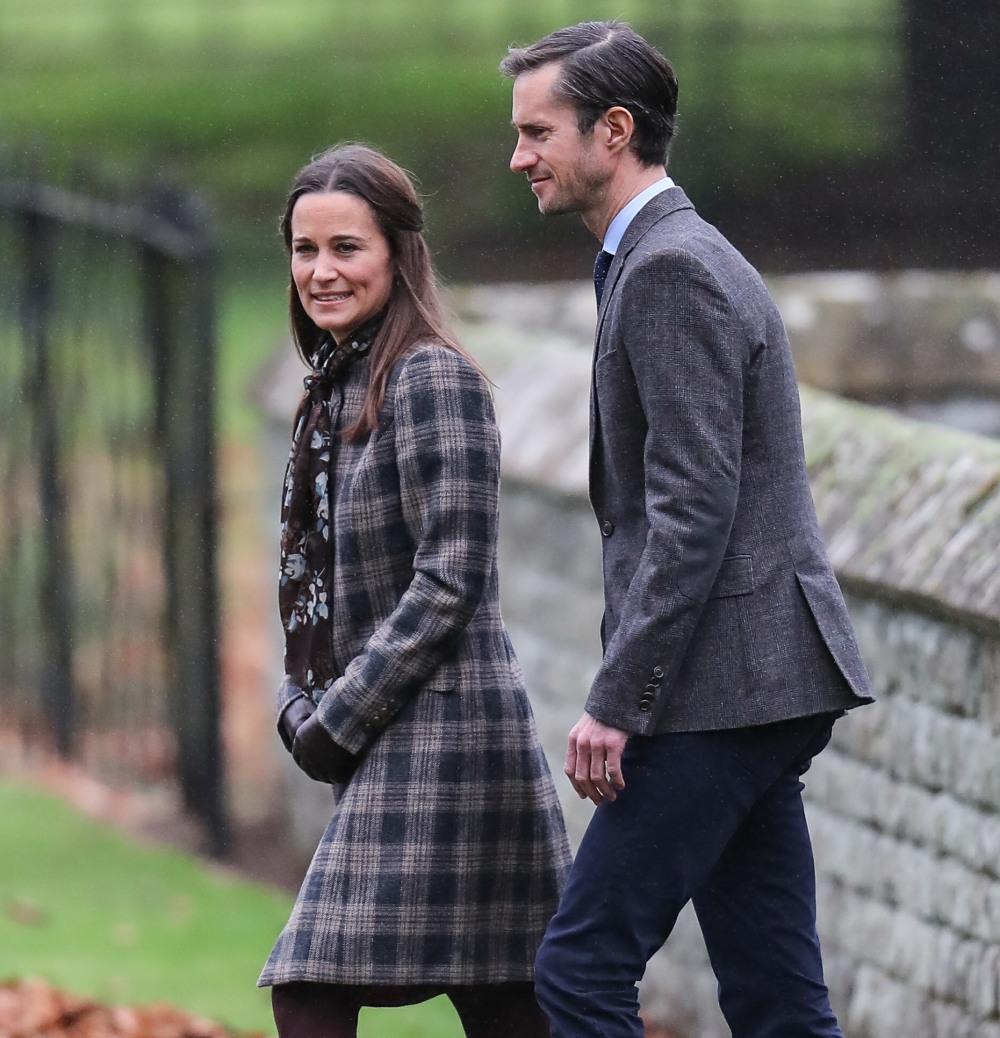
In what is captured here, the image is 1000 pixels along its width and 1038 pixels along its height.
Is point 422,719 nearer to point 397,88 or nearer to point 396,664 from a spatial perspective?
point 396,664

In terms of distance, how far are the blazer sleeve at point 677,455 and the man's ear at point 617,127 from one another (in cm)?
25

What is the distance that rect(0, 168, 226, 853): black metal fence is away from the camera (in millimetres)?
7020

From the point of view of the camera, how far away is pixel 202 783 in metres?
7.07

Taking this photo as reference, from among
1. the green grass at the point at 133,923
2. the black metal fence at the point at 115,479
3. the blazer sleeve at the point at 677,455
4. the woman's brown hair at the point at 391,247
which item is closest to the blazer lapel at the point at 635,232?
the blazer sleeve at the point at 677,455

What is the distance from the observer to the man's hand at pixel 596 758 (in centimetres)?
286

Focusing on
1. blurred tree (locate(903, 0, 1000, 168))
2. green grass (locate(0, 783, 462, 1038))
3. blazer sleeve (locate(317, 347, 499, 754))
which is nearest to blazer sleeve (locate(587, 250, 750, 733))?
blazer sleeve (locate(317, 347, 499, 754))

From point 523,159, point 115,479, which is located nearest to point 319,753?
point 523,159

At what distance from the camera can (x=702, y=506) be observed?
278 centimetres

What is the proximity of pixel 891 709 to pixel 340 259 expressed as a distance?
1.70m

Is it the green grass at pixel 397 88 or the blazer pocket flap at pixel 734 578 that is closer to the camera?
the blazer pocket flap at pixel 734 578

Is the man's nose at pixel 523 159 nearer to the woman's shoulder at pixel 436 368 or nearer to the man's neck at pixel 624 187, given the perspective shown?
the man's neck at pixel 624 187

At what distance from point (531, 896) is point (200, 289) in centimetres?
407

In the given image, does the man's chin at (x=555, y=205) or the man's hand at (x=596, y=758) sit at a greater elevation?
the man's chin at (x=555, y=205)

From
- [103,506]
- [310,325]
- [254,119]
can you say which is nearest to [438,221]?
[254,119]
